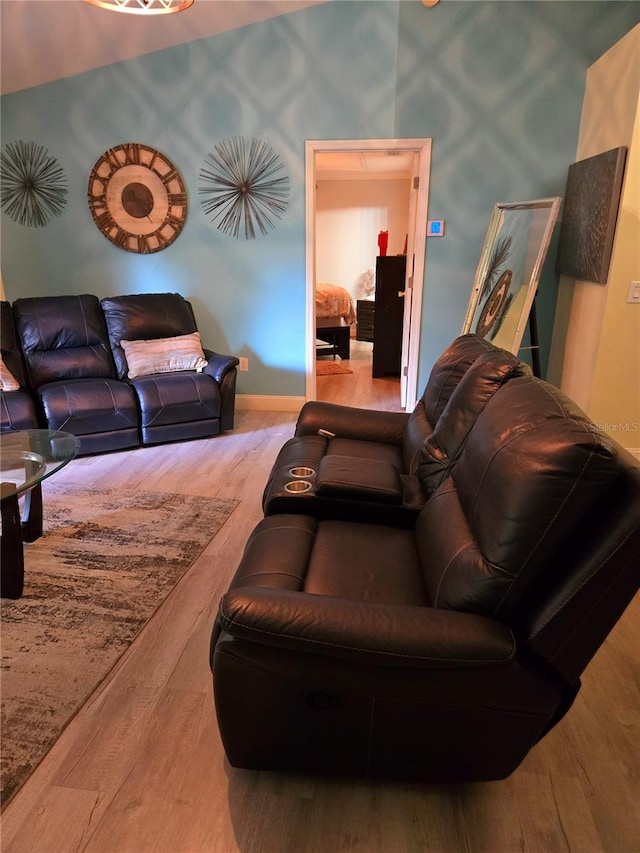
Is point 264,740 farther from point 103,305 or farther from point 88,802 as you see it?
point 103,305

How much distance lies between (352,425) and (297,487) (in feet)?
2.49

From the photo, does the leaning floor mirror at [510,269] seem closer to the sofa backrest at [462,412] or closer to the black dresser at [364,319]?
the sofa backrest at [462,412]

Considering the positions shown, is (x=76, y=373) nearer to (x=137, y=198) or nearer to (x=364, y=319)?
(x=137, y=198)

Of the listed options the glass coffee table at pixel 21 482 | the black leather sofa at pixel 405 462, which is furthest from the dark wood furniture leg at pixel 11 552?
the black leather sofa at pixel 405 462

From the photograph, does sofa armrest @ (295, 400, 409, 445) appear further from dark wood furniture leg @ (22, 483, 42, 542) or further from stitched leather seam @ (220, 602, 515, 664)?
stitched leather seam @ (220, 602, 515, 664)

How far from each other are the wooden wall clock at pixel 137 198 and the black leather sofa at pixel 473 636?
3670 millimetres

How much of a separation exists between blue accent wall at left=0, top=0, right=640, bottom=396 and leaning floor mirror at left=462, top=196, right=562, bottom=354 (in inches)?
11.5

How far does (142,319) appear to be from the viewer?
13.6ft

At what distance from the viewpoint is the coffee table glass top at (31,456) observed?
85.0 inches

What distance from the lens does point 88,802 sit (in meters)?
1.41

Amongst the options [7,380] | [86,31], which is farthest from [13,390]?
[86,31]

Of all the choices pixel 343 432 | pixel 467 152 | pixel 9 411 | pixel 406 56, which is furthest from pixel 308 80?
pixel 9 411

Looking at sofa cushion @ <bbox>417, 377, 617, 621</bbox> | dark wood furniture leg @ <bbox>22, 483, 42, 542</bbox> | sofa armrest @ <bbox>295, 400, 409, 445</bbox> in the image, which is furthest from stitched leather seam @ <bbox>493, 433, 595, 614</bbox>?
dark wood furniture leg @ <bbox>22, 483, 42, 542</bbox>

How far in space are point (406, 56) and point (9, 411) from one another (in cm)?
357
